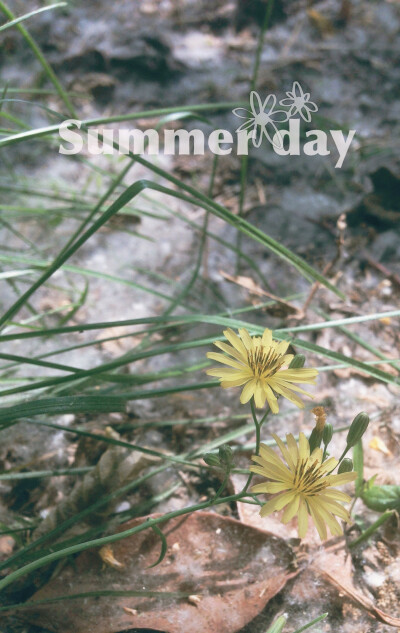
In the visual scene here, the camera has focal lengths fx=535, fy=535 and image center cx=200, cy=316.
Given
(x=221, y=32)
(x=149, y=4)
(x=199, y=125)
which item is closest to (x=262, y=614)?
(x=199, y=125)

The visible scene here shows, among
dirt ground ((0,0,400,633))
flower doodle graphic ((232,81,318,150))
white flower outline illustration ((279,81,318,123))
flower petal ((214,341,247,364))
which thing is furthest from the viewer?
white flower outline illustration ((279,81,318,123))

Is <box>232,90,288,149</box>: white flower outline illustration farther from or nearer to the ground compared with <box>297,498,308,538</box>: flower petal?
farther from the ground

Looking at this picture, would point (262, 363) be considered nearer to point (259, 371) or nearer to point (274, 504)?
point (259, 371)

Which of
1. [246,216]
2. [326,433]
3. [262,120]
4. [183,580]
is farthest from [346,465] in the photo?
[262,120]

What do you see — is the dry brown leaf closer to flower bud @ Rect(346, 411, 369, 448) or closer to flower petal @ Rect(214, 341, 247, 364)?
flower bud @ Rect(346, 411, 369, 448)

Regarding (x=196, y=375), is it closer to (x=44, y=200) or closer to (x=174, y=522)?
(x=174, y=522)

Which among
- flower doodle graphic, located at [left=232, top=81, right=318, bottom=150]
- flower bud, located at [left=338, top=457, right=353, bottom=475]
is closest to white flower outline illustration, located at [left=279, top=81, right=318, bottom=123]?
flower doodle graphic, located at [left=232, top=81, right=318, bottom=150]

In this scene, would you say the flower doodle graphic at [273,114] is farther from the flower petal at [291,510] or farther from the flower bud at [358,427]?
the flower petal at [291,510]

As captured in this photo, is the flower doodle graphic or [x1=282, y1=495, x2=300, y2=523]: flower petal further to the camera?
the flower doodle graphic
